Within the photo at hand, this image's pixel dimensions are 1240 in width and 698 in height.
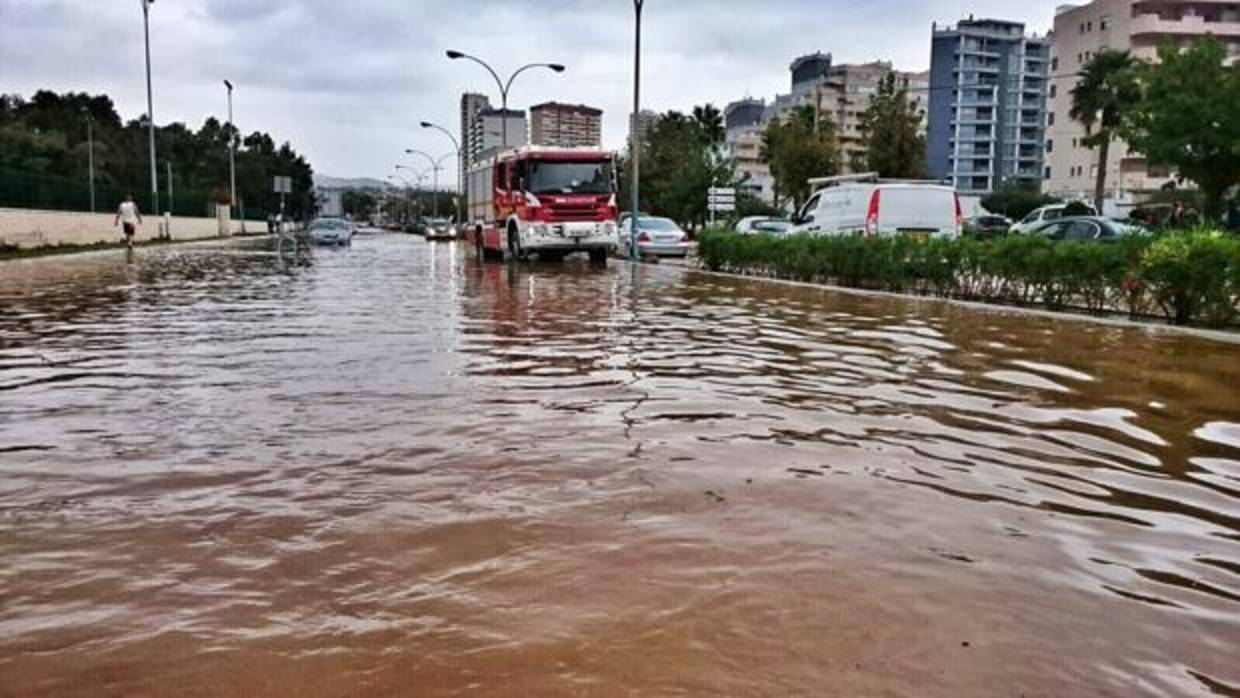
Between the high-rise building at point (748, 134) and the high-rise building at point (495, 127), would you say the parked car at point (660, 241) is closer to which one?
the high-rise building at point (495, 127)

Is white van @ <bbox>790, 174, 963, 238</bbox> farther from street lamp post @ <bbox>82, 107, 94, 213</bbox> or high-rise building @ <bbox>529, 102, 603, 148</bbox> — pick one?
high-rise building @ <bbox>529, 102, 603, 148</bbox>

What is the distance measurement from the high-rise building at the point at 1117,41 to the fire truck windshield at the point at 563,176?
65591 millimetres

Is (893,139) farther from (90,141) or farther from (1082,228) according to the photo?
(90,141)

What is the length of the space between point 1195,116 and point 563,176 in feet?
87.7

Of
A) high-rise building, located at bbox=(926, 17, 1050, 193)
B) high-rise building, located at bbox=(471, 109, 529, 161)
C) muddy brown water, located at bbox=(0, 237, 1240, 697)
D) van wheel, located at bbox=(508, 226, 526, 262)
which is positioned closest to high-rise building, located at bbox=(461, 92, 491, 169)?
high-rise building, located at bbox=(471, 109, 529, 161)

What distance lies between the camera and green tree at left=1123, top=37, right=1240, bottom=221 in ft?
126

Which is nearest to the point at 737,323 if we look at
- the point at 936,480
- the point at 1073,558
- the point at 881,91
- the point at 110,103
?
the point at 936,480

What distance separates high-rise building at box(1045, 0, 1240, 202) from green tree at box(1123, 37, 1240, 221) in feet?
137

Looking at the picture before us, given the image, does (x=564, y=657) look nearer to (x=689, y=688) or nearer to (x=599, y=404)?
(x=689, y=688)

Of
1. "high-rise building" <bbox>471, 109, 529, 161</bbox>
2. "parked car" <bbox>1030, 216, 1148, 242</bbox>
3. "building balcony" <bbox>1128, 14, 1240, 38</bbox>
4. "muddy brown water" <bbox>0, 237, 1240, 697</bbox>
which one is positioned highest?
"building balcony" <bbox>1128, 14, 1240, 38</bbox>

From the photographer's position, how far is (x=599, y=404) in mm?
7109

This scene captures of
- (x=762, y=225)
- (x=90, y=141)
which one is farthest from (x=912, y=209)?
(x=90, y=141)

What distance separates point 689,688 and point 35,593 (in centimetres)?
240

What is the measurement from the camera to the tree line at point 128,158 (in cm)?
5400
